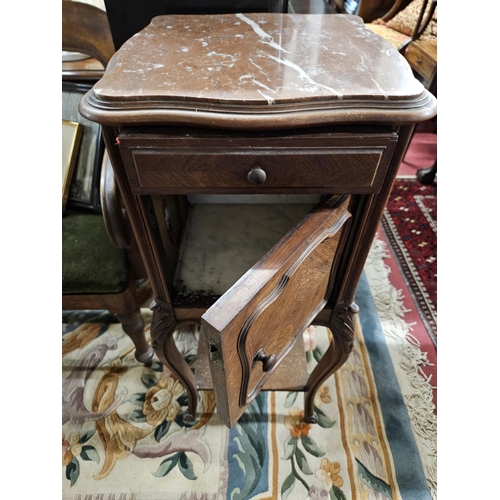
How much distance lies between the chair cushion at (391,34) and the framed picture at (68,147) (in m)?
1.20

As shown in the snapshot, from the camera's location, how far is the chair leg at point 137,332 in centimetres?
86

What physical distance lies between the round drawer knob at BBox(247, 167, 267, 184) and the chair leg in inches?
21.4

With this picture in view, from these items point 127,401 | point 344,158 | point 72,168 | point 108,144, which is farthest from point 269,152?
point 127,401

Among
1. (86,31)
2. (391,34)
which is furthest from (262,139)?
(391,34)

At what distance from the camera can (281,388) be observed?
31.5 inches

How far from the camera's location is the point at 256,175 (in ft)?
A: 1.44

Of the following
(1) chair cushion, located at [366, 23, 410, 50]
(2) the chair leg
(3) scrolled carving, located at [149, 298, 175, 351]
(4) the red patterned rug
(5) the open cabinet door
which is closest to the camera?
(5) the open cabinet door

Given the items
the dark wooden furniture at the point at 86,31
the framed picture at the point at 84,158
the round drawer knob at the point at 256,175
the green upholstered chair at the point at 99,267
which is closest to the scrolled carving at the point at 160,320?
the green upholstered chair at the point at 99,267

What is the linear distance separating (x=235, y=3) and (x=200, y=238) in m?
0.46

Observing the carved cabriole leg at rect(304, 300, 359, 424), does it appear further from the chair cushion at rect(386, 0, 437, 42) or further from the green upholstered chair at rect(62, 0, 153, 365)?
the chair cushion at rect(386, 0, 437, 42)

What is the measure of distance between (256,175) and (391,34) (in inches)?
56.1

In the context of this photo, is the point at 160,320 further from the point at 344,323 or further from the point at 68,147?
the point at 68,147

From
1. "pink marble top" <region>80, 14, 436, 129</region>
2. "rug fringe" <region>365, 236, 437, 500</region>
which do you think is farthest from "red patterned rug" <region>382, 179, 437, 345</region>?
"pink marble top" <region>80, 14, 436, 129</region>

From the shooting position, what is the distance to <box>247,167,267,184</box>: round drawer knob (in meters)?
0.44
